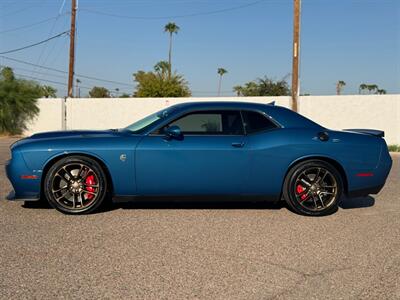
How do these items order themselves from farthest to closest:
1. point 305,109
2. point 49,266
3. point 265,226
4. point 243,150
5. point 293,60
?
point 305,109, point 293,60, point 243,150, point 265,226, point 49,266

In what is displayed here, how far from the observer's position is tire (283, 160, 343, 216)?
521 cm

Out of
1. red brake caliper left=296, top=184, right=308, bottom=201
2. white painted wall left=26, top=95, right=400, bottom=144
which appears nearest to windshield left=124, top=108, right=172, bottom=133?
red brake caliper left=296, top=184, right=308, bottom=201

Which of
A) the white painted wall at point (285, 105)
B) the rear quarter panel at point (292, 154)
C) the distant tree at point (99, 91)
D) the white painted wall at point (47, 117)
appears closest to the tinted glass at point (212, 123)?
the rear quarter panel at point (292, 154)

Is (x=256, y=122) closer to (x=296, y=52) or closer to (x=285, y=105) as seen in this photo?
(x=296, y=52)

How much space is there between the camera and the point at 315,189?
526 cm

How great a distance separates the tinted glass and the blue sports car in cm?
1

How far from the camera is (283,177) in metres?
5.20

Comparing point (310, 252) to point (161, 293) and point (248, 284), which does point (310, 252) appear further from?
point (161, 293)

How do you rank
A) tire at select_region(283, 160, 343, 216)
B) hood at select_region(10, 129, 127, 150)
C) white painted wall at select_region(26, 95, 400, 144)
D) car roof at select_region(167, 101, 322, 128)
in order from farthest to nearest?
white painted wall at select_region(26, 95, 400, 144) < car roof at select_region(167, 101, 322, 128) < tire at select_region(283, 160, 343, 216) < hood at select_region(10, 129, 127, 150)

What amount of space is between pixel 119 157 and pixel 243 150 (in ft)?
4.92

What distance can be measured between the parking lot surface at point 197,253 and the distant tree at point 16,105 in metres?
18.0

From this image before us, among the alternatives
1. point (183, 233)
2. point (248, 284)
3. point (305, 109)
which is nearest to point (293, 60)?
point (305, 109)

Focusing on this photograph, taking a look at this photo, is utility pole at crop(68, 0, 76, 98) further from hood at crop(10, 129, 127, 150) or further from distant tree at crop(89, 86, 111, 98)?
distant tree at crop(89, 86, 111, 98)

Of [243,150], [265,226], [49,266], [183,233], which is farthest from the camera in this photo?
[243,150]
